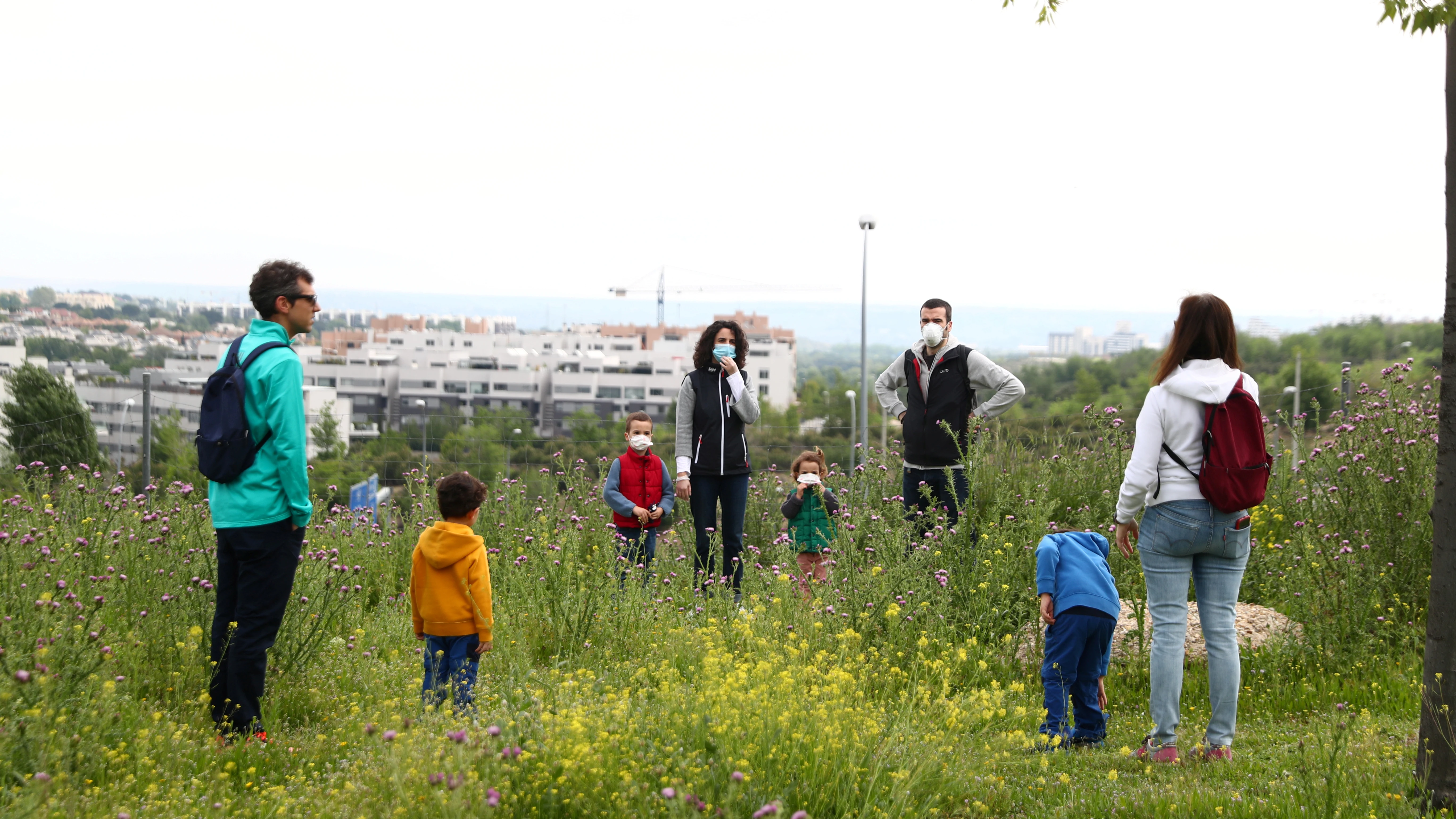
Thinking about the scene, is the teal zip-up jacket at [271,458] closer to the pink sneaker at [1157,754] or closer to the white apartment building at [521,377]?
the pink sneaker at [1157,754]

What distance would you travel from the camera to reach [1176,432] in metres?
3.48

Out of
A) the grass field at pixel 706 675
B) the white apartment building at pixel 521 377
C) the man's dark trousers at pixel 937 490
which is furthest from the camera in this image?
the white apartment building at pixel 521 377

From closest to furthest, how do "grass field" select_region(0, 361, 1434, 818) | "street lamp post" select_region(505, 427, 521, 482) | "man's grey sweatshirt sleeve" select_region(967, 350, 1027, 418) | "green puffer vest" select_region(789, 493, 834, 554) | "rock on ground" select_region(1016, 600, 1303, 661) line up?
"grass field" select_region(0, 361, 1434, 818) → "rock on ground" select_region(1016, 600, 1303, 661) → "man's grey sweatshirt sleeve" select_region(967, 350, 1027, 418) → "green puffer vest" select_region(789, 493, 834, 554) → "street lamp post" select_region(505, 427, 521, 482)

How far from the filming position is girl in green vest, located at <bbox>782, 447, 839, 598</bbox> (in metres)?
6.15

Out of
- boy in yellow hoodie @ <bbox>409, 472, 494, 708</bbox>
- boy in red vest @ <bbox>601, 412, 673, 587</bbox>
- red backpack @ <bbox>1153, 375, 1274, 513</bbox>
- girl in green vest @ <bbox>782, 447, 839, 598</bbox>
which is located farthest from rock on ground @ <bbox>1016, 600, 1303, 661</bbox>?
boy in yellow hoodie @ <bbox>409, 472, 494, 708</bbox>

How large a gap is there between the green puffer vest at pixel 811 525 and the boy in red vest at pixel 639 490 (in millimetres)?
861

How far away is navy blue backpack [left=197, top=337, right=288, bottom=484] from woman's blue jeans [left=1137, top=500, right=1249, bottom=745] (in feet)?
10.7

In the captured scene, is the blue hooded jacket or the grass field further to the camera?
the blue hooded jacket

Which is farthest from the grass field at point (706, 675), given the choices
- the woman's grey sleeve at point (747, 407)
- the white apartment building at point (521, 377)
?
the white apartment building at point (521, 377)

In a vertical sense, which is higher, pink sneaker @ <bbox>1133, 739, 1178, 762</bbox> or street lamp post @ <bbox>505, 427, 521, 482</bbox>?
street lamp post @ <bbox>505, 427, 521, 482</bbox>

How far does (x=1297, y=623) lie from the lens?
4891 millimetres

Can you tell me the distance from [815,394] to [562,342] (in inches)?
4272

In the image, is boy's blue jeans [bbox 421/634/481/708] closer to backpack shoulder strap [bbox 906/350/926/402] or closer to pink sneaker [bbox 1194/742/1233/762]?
pink sneaker [bbox 1194/742/1233/762]

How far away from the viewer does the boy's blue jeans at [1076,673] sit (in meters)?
3.72
